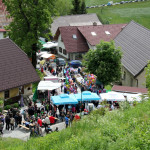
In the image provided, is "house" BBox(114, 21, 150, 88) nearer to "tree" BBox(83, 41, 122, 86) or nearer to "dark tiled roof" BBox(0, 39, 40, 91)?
"tree" BBox(83, 41, 122, 86)

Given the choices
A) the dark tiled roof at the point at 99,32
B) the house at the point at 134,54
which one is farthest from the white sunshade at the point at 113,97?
the dark tiled roof at the point at 99,32

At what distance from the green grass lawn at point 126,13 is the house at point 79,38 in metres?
37.0

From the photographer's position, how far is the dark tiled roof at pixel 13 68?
3165 cm

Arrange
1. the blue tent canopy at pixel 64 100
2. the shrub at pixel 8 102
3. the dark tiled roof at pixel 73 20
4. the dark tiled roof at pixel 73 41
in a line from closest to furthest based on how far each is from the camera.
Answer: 1. the blue tent canopy at pixel 64 100
2. the shrub at pixel 8 102
3. the dark tiled roof at pixel 73 41
4. the dark tiled roof at pixel 73 20

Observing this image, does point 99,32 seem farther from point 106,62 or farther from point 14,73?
point 14,73

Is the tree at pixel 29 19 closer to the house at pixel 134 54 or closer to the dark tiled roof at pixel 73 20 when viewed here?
the house at pixel 134 54

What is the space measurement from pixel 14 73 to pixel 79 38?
26.2m

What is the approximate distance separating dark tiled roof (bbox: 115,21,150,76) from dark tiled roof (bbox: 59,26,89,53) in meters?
7.91

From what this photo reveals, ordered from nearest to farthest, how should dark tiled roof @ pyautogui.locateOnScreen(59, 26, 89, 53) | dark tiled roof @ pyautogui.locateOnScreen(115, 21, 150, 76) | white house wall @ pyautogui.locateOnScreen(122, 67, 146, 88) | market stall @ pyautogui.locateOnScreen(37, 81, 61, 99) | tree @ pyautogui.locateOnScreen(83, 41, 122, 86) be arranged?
market stall @ pyautogui.locateOnScreen(37, 81, 61, 99) → tree @ pyautogui.locateOnScreen(83, 41, 122, 86) → white house wall @ pyautogui.locateOnScreen(122, 67, 146, 88) → dark tiled roof @ pyautogui.locateOnScreen(115, 21, 150, 76) → dark tiled roof @ pyautogui.locateOnScreen(59, 26, 89, 53)

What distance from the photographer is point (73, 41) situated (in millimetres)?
56281

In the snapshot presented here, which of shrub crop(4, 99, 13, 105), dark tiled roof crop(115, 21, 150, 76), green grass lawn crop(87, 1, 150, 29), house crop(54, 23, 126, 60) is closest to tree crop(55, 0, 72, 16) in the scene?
green grass lawn crop(87, 1, 150, 29)

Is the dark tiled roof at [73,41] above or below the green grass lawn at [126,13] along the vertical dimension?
below

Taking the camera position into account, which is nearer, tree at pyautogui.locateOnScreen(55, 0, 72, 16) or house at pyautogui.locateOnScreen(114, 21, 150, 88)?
house at pyautogui.locateOnScreen(114, 21, 150, 88)

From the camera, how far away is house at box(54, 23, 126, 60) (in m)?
54.7
